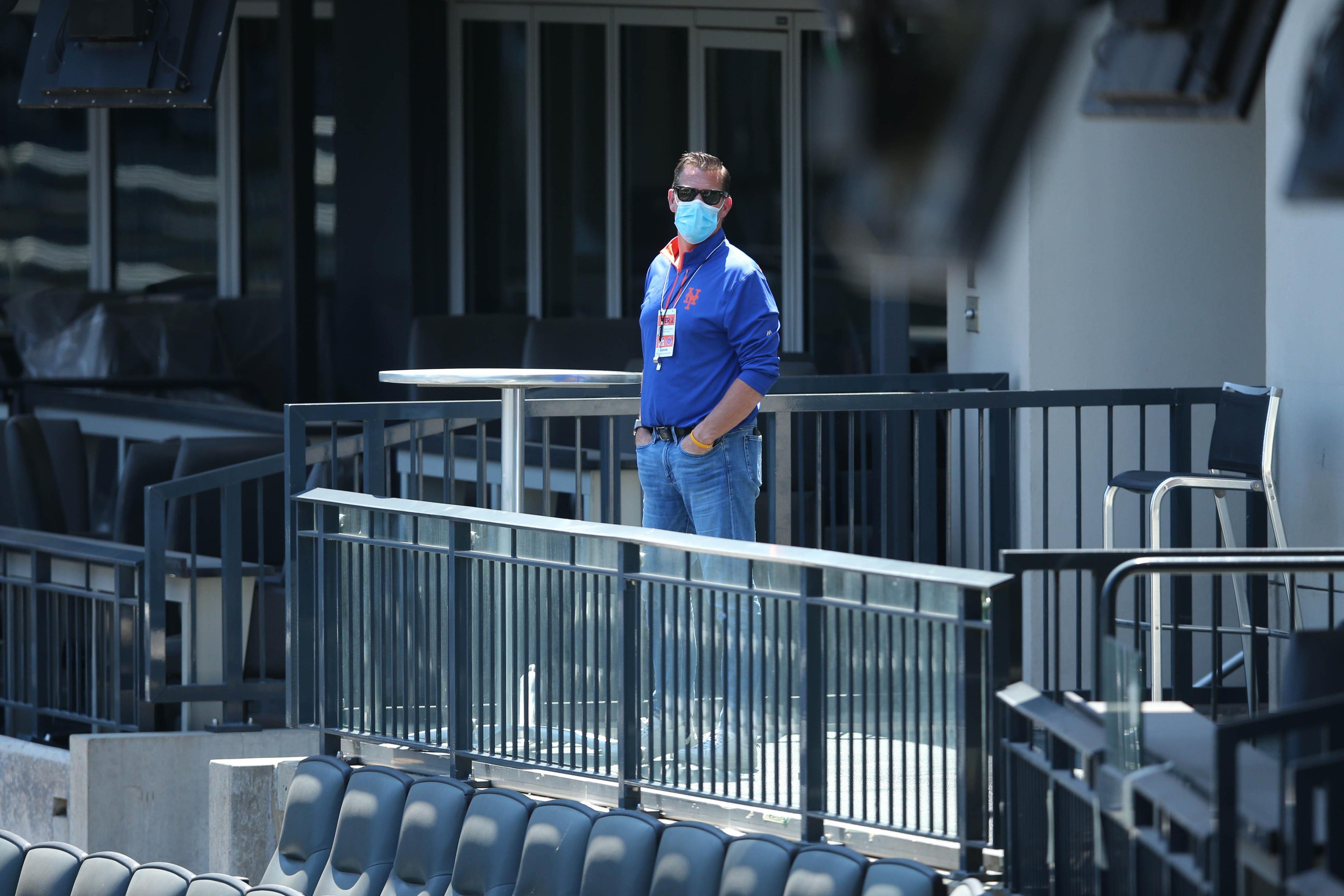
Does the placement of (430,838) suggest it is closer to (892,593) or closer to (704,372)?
(704,372)

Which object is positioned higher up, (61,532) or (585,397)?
(585,397)

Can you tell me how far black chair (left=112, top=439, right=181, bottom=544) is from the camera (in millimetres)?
7695

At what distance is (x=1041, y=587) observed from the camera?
657cm

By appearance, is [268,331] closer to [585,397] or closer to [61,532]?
[61,532]

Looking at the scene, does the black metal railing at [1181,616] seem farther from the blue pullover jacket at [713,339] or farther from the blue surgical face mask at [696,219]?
the blue surgical face mask at [696,219]

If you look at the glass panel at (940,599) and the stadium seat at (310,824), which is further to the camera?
the stadium seat at (310,824)

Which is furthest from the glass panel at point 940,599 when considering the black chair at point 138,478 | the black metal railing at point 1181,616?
the black chair at point 138,478

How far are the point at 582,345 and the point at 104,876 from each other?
616cm

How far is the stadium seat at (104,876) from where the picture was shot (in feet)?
16.9

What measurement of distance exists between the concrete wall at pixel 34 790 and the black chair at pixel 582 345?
4693 mm

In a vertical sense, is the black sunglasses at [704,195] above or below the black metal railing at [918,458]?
above

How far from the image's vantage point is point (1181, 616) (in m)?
5.98

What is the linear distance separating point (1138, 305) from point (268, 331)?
7581 millimetres

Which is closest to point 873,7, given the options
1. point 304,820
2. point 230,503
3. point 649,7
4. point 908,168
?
point 908,168
